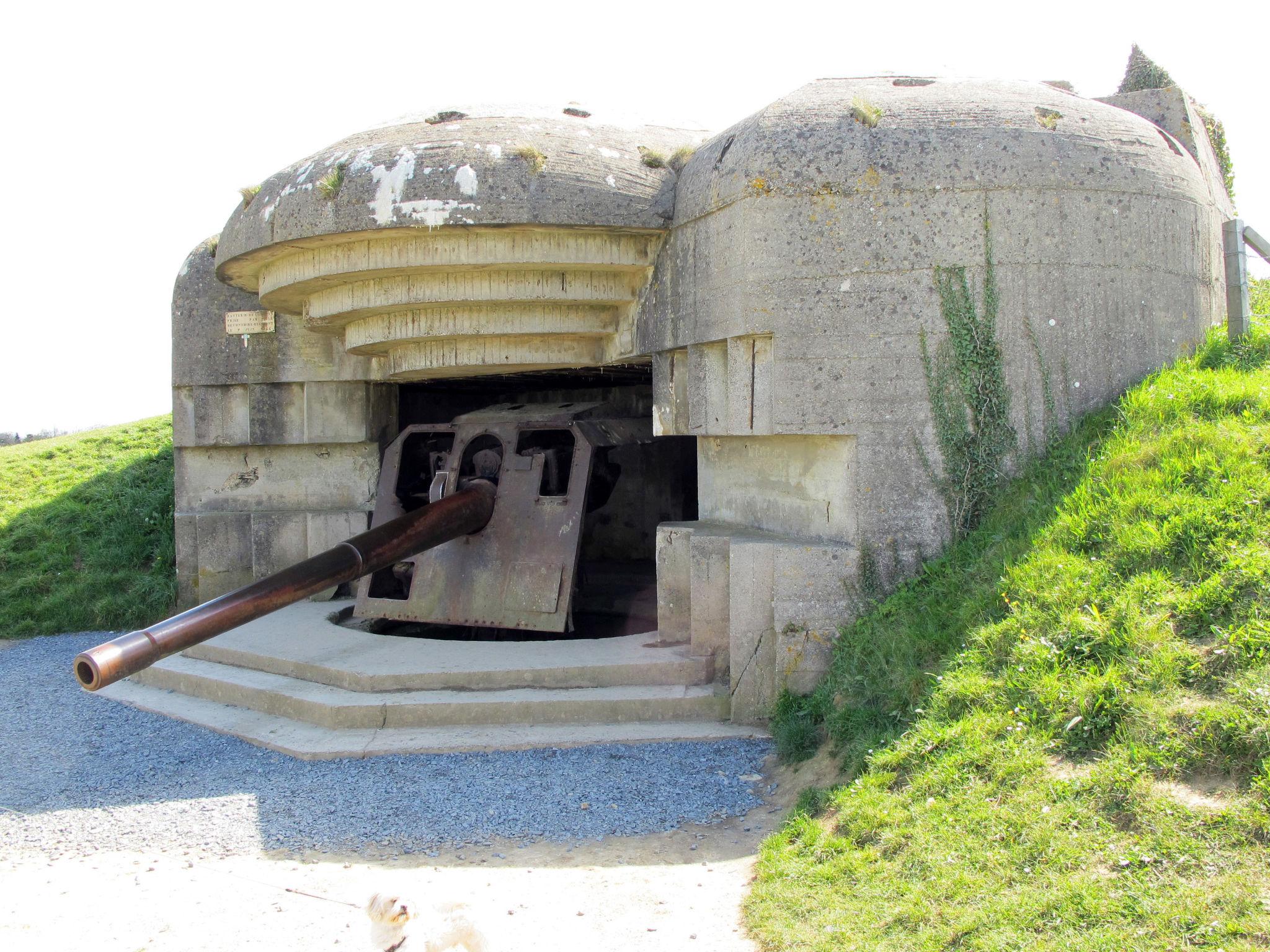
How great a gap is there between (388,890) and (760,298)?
316cm

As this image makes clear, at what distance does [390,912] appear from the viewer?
2387 mm

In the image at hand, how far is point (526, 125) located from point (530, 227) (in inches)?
30.5

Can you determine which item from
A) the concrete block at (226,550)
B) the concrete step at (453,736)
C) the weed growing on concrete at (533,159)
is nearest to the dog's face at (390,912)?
the concrete step at (453,736)

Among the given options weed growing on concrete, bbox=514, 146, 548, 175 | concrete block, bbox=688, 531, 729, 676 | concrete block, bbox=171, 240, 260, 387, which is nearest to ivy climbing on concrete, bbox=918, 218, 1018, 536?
concrete block, bbox=688, 531, 729, 676

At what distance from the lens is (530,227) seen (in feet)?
17.8

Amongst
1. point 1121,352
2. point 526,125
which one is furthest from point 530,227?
point 1121,352

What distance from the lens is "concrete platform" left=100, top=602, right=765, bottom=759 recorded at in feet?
16.2

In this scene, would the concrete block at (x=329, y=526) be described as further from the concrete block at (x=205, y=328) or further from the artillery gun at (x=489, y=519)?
the concrete block at (x=205, y=328)

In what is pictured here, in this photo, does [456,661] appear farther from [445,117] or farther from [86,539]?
[86,539]

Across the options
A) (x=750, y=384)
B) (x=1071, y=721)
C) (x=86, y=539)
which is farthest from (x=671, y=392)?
(x=86, y=539)

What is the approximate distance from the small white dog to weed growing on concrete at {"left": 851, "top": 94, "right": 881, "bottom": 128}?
4069 mm

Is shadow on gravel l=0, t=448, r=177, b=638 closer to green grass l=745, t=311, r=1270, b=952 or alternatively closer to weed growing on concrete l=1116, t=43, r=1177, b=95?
green grass l=745, t=311, r=1270, b=952

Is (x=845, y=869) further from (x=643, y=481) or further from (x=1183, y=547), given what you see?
(x=643, y=481)

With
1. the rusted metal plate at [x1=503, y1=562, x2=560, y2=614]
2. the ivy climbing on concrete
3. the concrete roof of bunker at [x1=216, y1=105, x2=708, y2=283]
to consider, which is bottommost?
the rusted metal plate at [x1=503, y1=562, x2=560, y2=614]
